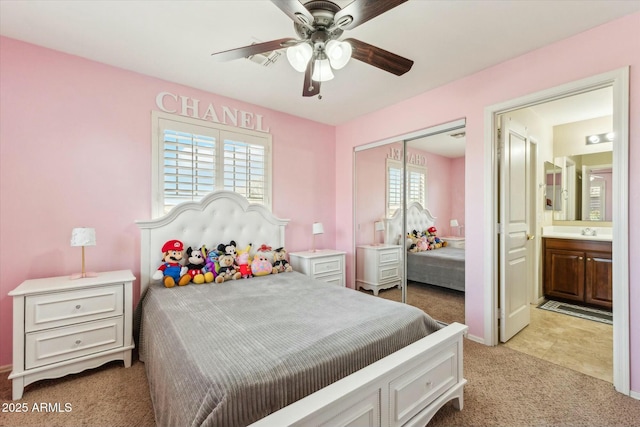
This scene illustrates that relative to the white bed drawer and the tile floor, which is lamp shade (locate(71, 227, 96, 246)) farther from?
the tile floor

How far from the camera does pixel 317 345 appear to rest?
136cm

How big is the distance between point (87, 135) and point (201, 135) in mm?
959

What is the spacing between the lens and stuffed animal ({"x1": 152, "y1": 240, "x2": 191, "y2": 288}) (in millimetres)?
2496

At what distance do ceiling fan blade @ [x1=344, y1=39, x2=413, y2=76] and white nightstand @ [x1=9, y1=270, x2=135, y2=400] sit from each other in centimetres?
237

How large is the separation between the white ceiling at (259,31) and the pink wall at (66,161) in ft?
0.62

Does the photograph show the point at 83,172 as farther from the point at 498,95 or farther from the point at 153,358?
the point at 498,95

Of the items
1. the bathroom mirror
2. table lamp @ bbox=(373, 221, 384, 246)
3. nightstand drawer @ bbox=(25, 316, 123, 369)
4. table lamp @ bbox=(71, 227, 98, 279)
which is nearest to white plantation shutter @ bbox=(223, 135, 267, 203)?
table lamp @ bbox=(71, 227, 98, 279)

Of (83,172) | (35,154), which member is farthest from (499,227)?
(35,154)

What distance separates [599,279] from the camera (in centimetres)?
336

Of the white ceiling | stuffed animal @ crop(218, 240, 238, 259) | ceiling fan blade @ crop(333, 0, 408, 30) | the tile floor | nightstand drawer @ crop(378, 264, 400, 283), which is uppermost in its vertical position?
the white ceiling

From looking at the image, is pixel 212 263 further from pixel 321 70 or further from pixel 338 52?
pixel 338 52

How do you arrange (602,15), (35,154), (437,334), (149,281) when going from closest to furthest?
1. (437,334)
2. (602,15)
3. (35,154)
4. (149,281)

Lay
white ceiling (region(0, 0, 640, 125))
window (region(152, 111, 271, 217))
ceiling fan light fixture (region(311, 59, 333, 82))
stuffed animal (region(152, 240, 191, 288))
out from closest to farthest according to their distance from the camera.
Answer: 1. ceiling fan light fixture (region(311, 59, 333, 82))
2. white ceiling (region(0, 0, 640, 125))
3. stuffed animal (region(152, 240, 191, 288))
4. window (region(152, 111, 271, 217))

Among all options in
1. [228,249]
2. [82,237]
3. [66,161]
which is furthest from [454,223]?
[66,161]
